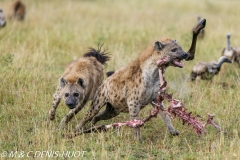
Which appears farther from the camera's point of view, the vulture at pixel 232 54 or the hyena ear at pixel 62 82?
the vulture at pixel 232 54

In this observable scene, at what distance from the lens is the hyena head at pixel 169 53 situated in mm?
5879

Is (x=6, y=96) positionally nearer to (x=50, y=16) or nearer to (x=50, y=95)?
(x=50, y=95)

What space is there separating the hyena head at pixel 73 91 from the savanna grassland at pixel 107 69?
0.36 meters

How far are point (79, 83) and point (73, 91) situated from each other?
0.14 metres

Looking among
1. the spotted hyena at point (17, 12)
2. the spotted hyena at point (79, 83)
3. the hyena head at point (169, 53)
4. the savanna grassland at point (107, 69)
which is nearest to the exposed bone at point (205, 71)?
the savanna grassland at point (107, 69)

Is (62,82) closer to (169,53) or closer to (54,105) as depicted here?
(54,105)

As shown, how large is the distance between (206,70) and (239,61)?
1.09 meters

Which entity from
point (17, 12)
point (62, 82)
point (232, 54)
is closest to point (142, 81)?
point (62, 82)

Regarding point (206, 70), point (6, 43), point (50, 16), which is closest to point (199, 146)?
point (206, 70)

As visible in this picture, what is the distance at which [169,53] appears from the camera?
5934 millimetres

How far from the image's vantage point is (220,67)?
8867 mm

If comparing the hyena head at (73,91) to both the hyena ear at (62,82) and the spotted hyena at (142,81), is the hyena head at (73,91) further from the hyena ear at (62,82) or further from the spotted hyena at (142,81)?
the spotted hyena at (142,81)

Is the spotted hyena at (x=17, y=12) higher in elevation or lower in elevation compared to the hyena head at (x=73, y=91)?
higher

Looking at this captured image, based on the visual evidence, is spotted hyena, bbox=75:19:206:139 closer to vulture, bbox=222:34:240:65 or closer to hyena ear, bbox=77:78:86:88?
hyena ear, bbox=77:78:86:88
